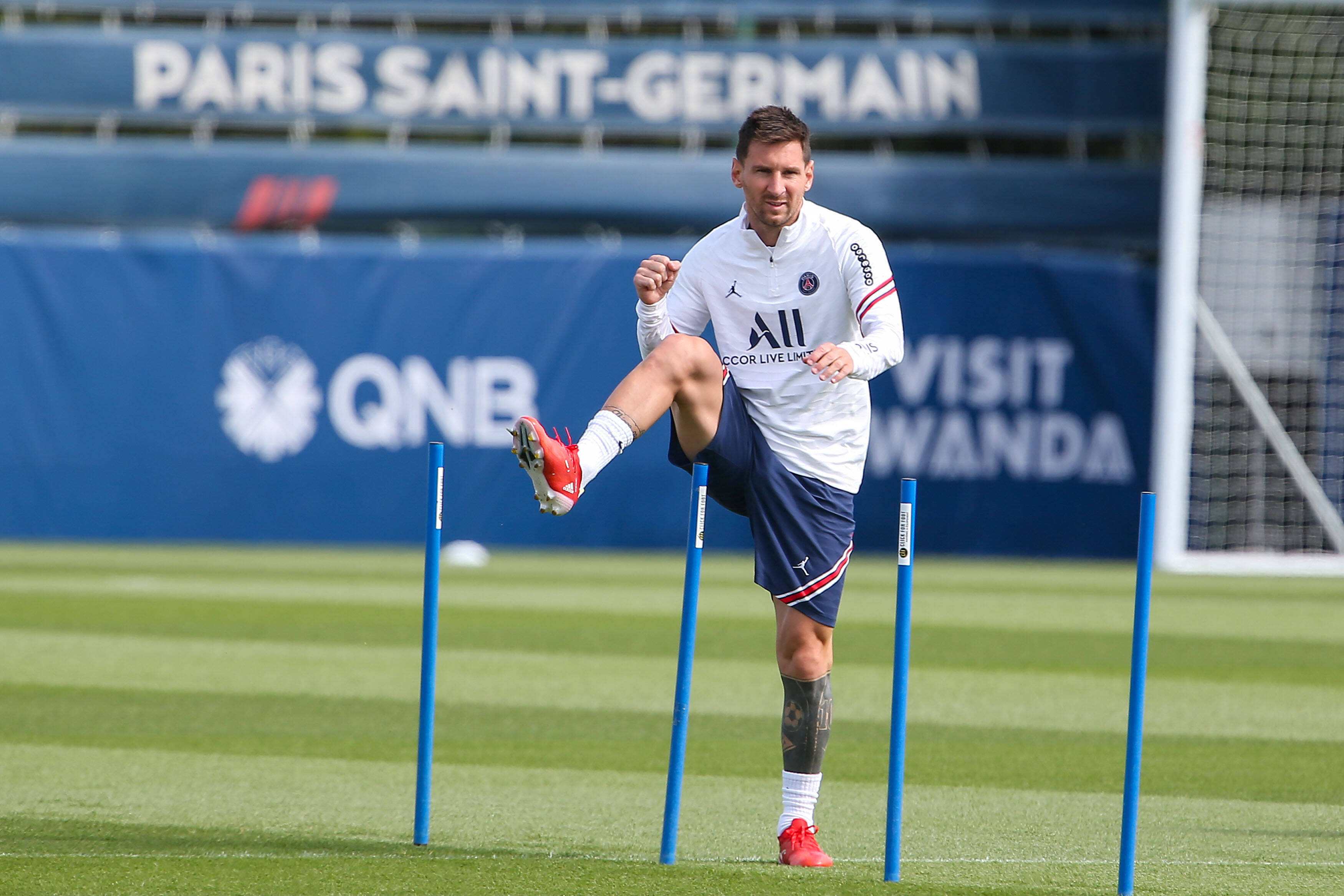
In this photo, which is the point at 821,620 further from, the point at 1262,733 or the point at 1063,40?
the point at 1063,40

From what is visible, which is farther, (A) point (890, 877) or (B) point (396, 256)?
(B) point (396, 256)

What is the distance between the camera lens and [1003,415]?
1695 cm

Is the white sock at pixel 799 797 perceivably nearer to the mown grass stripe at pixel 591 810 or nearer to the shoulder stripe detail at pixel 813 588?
the mown grass stripe at pixel 591 810

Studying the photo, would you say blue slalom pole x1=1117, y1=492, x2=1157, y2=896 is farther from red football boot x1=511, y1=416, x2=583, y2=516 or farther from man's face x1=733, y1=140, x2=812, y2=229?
red football boot x1=511, y1=416, x2=583, y2=516

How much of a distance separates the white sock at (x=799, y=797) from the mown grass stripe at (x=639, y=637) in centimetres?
477

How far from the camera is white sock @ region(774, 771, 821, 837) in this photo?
5.02m

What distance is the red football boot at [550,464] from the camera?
4.65 m

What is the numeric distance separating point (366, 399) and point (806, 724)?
1233 cm

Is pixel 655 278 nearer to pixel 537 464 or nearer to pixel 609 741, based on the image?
pixel 537 464

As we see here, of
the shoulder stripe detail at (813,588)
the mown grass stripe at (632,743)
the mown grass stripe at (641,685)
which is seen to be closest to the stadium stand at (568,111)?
the mown grass stripe at (641,685)

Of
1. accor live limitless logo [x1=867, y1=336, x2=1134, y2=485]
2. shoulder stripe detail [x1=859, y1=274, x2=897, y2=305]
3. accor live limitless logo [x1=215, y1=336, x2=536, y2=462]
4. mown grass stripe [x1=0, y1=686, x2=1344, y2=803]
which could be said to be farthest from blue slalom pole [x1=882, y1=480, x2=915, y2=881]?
accor live limitless logo [x1=215, y1=336, x2=536, y2=462]

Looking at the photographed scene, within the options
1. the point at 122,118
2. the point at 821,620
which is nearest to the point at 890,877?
the point at 821,620

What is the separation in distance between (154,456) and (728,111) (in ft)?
22.5

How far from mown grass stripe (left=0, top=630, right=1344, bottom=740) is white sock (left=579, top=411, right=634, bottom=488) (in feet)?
12.0
